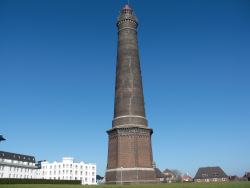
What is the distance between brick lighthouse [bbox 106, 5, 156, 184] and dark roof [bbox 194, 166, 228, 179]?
181 feet

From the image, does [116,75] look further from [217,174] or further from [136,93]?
[217,174]

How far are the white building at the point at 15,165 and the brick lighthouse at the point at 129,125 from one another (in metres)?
58.2

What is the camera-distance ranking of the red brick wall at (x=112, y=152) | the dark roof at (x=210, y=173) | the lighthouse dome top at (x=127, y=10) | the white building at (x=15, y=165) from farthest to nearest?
the dark roof at (x=210, y=173), the white building at (x=15, y=165), the lighthouse dome top at (x=127, y=10), the red brick wall at (x=112, y=152)

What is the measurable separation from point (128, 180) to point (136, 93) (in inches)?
547

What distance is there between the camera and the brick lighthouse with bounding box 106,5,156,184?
33188 mm

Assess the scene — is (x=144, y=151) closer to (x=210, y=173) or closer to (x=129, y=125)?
(x=129, y=125)

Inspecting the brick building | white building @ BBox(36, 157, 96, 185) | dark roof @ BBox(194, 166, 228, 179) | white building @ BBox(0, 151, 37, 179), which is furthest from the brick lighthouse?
white building @ BBox(36, 157, 96, 185)

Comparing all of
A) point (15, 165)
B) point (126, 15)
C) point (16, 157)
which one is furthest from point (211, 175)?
point (16, 157)

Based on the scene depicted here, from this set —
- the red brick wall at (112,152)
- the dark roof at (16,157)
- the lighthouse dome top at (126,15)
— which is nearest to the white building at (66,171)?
the dark roof at (16,157)

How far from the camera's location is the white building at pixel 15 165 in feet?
253

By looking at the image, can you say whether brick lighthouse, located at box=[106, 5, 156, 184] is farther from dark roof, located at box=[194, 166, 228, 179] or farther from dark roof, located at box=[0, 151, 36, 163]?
dark roof, located at box=[0, 151, 36, 163]

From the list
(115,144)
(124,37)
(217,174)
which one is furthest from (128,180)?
(217,174)

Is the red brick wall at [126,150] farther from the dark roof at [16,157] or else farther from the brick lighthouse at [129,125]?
the dark roof at [16,157]

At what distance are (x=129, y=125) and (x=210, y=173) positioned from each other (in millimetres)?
59744
